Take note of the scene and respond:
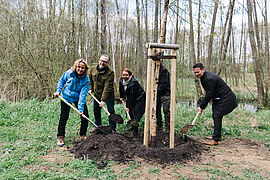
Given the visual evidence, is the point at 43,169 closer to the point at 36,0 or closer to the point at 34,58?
the point at 34,58

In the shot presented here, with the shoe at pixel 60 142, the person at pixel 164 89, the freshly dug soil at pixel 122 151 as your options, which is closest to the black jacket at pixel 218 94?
the person at pixel 164 89

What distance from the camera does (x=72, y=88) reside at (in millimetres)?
3881

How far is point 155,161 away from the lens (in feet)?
9.88

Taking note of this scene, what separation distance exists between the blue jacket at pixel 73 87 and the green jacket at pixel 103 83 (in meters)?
0.41

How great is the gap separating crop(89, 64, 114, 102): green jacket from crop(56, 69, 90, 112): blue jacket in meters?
0.41

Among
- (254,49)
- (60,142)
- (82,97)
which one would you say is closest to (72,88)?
(82,97)

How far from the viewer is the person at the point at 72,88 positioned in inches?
148

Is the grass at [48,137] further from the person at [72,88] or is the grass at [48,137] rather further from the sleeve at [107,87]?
the sleeve at [107,87]

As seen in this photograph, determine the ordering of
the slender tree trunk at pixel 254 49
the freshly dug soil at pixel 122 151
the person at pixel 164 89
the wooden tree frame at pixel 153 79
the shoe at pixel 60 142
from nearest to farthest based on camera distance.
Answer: the freshly dug soil at pixel 122 151, the wooden tree frame at pixel 153 79, the shoe at pixel 60 142, the person at pixel 164 89, the slender tree trunk at pixel 254 49

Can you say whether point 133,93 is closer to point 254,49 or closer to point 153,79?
point 153,79

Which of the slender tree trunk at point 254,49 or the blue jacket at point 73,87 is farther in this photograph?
the slender tree trunk at point 254,49

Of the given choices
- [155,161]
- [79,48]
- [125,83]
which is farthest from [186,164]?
[79,48]

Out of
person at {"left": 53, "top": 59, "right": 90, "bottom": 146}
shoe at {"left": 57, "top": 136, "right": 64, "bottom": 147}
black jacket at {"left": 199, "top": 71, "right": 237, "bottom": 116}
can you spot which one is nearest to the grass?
shoe at {"left": 57, "top": 136, "right": 64, "bottom": 147}

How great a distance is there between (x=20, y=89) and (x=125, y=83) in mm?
6510
